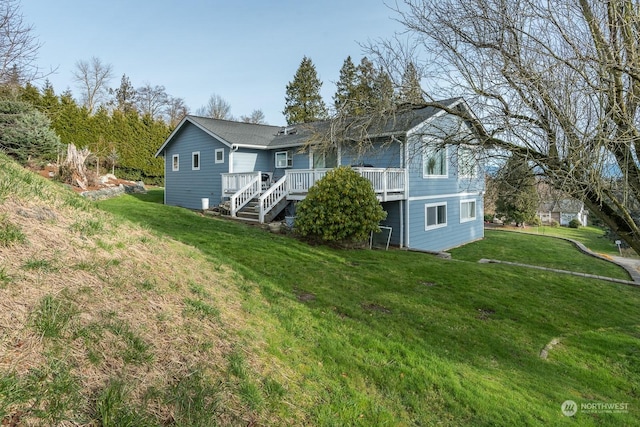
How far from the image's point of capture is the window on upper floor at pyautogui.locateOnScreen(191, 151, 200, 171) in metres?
18.6

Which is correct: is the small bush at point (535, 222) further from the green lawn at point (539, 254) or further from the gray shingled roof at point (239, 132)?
the gray shingled roof at point (239, 132)

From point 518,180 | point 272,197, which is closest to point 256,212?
point 272,197

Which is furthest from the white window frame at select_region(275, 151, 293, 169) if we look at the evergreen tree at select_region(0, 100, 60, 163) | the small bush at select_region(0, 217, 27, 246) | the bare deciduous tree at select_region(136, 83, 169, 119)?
the bare deciduous tree at select_region(136, 83, 169, 119)

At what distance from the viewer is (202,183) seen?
1820 centimetres

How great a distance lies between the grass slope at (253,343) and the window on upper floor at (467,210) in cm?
1033

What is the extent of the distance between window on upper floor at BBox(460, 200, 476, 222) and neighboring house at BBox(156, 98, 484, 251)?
5 cm

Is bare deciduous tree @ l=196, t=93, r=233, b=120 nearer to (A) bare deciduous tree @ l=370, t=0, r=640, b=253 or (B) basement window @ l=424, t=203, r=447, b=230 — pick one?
(B) basement window @ l=424, t=203, r=447, b=230

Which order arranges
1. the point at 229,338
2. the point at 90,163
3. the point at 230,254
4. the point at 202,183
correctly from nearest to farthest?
the point at 229,338
the point at 230,254
the point at 202,183
the point at 90,163

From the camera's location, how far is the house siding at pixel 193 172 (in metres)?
17.4

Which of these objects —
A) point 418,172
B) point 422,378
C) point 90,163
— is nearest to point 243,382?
point 422,378

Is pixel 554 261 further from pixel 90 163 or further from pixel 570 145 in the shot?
pixel 90 163

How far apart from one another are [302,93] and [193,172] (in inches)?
794

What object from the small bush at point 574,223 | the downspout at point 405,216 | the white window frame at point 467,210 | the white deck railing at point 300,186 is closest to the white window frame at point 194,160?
the white deck railing at point 300,186

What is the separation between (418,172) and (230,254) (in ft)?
30.4
